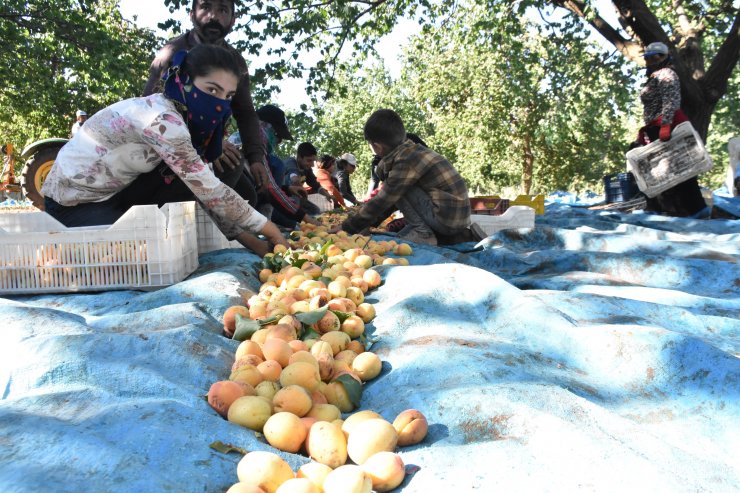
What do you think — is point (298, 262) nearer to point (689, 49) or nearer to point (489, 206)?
point (489, 206)

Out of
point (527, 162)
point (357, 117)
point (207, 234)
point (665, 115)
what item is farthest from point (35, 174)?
point (357, 117)

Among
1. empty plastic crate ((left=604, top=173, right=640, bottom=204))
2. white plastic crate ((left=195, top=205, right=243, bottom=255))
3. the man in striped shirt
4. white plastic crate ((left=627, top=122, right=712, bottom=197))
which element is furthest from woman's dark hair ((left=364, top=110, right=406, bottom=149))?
empty plastic crate ((left=604, top=173, right=640, bottom=204))

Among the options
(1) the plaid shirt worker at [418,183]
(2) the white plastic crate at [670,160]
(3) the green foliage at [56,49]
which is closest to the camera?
(1) the plaid shirt worker at [418,183]

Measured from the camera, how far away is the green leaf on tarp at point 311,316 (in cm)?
A: 221

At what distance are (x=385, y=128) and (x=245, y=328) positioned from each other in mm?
3073

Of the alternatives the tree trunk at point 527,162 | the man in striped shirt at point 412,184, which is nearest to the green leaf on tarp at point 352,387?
the man in striped shirt at point 412,184

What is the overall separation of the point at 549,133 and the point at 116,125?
11.7 metres

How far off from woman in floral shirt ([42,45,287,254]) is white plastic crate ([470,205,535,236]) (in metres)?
3.08

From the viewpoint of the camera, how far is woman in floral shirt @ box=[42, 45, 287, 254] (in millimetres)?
3037

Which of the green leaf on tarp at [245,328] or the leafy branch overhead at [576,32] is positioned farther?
the leafy branch overhead at [576,32]

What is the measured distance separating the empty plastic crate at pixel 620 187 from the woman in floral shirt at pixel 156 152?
8941 millimetres

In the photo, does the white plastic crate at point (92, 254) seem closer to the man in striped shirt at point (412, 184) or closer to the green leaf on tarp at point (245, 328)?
the green leaf on tarp at point (245, 328)

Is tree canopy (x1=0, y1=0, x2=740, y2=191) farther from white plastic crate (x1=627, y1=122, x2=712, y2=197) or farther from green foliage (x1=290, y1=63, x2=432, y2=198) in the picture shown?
green foliage (x1=290, y1=63, x2=432, y2=198)

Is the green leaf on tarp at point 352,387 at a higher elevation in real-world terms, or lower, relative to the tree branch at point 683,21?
lower
